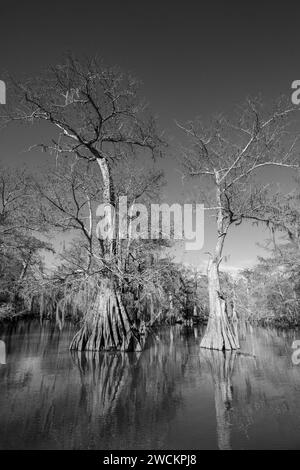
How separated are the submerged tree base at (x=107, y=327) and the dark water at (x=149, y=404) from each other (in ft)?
4.95

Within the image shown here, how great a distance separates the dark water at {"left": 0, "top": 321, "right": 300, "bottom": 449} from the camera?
3574 millimetres

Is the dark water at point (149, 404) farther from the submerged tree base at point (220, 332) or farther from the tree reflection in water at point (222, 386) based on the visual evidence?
the submerged tree base at point (220, 332)

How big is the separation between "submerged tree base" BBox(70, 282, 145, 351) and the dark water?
1.51 m

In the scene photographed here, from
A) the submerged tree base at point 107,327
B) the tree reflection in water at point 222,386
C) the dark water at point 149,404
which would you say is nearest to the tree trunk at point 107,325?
the submerged tree base at point 107,327

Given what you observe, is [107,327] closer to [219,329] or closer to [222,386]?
[219,329]

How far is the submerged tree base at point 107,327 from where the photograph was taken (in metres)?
10.4

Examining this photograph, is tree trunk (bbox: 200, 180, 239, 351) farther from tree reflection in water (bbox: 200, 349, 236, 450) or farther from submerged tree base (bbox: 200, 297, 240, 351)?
tree reflection in water (bbox: 200, 349, 236, 450)

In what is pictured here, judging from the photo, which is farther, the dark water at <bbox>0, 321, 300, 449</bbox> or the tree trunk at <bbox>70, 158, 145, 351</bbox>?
the tree trunk at <bbox>70, 158, 145, 351</bbox>

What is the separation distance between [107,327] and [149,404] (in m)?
5.77

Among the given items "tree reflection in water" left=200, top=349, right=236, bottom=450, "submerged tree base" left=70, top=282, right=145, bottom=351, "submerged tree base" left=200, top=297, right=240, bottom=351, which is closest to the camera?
"tree reflection in water" left=200, top=349, right=236, bottom=450

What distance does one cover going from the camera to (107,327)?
34.5 feet

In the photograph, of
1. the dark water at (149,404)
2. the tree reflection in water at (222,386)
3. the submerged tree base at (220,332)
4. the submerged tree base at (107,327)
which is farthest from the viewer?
the submerged tree base at (220,332)

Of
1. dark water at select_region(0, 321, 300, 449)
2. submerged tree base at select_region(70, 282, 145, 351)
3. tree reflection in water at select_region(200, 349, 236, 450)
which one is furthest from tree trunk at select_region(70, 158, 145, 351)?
tree reflection in water at select_region(200, 349, 236, 450)

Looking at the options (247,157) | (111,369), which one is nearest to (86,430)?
(111,369)
